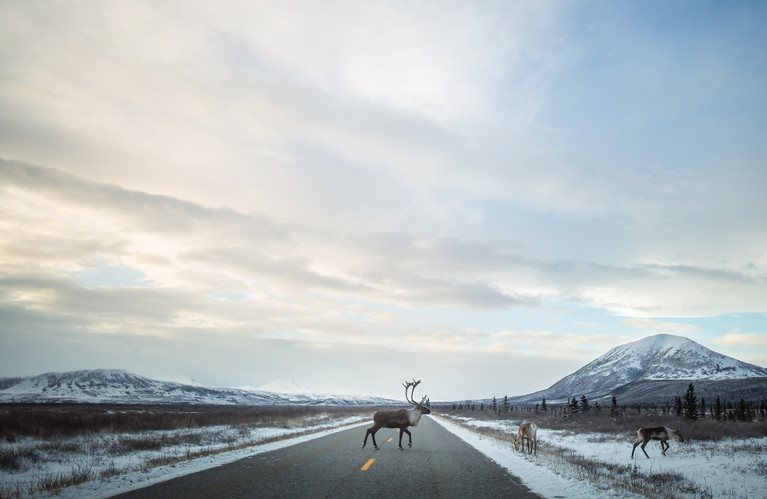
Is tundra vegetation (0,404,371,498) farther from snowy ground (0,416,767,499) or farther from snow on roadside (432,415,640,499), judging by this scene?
snow on roadside (432,415,640,499)

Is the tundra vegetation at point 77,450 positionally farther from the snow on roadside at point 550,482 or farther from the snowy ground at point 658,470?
the snowy ground at point 658,470

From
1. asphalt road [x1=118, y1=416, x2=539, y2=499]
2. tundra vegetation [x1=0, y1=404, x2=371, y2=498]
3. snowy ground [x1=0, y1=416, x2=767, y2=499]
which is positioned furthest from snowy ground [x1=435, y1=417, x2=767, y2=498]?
tundra vegetation [x1=0, y1=404, x2=371, y2=498]

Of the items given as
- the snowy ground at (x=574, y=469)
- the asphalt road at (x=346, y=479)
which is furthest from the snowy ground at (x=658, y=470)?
the asphalt road at (x=346, y=479)

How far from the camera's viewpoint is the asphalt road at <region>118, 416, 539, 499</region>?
329 inches

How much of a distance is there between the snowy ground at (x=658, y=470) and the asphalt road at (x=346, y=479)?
113cm

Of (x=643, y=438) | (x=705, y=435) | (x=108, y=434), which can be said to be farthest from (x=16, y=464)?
(x=705, y=435)

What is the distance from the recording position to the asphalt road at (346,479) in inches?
329

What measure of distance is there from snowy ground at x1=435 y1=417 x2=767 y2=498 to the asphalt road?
1.13 metres

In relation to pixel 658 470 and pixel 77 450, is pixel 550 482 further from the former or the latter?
pixel 77 450

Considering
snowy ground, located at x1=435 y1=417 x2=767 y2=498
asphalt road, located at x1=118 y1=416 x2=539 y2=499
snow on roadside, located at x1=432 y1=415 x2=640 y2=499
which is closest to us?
asphalt road, located at x1=118 y1=416 x2=539 y2=499

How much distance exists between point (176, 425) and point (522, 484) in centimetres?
3412

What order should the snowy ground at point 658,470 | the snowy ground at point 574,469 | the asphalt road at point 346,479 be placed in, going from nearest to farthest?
the asphalt road at point 346,479, the snowy ground at point 574,469, the snowy ground at point 658,470

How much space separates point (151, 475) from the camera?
10.7m

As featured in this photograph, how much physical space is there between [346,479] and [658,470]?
13273 mm
